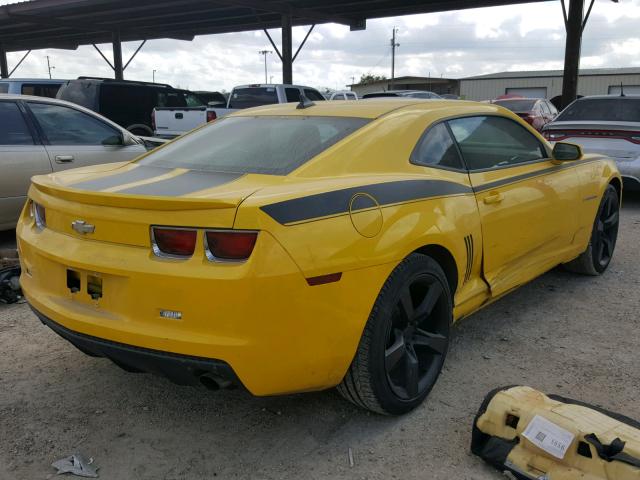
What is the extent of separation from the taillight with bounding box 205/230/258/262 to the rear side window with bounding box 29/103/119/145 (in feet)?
14.9

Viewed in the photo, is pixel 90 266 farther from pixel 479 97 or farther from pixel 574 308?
pixel 479 97

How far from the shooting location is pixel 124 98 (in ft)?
40.7

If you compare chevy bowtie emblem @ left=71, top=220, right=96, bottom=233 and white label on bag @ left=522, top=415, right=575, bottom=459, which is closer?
white label on bag @ left=522, top=415, right=575, bottom=459

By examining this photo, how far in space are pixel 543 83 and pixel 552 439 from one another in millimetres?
45277

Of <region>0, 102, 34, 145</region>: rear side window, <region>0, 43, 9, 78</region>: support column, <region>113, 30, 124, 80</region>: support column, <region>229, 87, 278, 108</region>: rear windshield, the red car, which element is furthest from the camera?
<region>0, 43, 9, 78</region>: support column

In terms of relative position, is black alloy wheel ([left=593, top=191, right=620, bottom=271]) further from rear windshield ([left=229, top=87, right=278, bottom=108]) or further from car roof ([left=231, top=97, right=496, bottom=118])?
rear windshield ([left=229, top=87, right=278, bottom=108])

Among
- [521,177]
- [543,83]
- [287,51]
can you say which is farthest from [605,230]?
[543,83]

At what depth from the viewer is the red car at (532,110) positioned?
49.4 ft

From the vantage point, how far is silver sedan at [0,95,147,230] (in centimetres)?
563

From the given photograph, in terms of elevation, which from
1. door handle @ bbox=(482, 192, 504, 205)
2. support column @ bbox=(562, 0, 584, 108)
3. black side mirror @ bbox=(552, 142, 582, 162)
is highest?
support column @ bbox=(562, 0, 584, 108)

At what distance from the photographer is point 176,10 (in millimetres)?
19234

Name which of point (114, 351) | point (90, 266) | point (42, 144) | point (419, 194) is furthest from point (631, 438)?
point (42, 144)

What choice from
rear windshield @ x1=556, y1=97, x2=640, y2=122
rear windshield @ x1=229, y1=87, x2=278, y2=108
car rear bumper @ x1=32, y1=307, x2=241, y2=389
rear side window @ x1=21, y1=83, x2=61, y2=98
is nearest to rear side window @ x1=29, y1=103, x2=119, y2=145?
car rear bumper @ x1=32, y1=307, x2=241, y2=389

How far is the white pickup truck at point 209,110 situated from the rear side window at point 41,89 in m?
2.39
